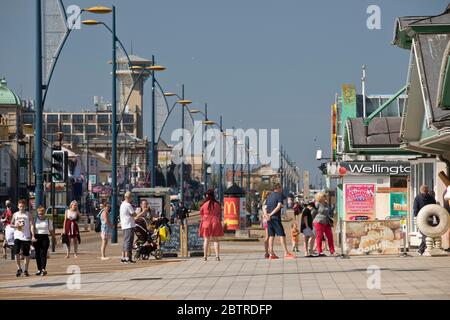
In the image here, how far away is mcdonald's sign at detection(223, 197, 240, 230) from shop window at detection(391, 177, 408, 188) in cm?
1197

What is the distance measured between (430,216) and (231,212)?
98.6 feet

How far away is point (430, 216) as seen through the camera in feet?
91.0

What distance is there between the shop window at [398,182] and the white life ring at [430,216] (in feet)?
58.3

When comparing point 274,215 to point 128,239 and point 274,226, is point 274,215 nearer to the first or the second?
point 274,226

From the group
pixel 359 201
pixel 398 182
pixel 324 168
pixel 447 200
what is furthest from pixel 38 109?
pixel 324 168

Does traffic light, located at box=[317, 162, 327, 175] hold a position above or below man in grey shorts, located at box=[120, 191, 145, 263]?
above

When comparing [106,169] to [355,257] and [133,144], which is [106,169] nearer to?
[133,144]

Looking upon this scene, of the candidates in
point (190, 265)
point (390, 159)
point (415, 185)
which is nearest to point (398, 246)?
point (190, 265)

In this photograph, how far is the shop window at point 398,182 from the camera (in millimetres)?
45578

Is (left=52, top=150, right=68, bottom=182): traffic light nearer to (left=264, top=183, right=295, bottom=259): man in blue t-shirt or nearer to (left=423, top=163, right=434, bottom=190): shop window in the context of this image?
(left=264, top=183, right=295, bottom=259): man in blue t-shirt

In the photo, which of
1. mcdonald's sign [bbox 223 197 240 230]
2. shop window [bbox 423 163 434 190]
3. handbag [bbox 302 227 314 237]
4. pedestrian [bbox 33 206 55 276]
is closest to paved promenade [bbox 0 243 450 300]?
pedestrian [bbox 33 206 55 276]

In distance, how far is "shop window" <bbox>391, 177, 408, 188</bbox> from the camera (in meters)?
45.6

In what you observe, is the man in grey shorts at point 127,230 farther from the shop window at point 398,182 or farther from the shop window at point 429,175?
the shop window at point 398,182
